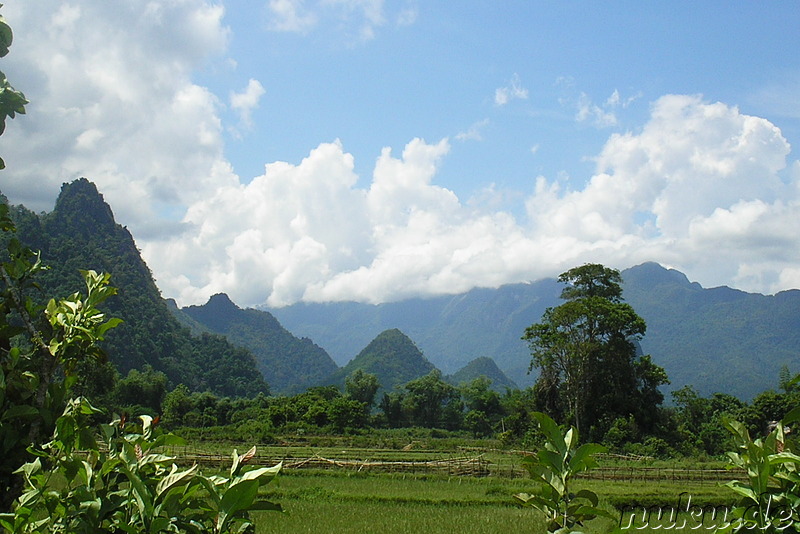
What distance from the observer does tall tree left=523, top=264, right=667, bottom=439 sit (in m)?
31.2

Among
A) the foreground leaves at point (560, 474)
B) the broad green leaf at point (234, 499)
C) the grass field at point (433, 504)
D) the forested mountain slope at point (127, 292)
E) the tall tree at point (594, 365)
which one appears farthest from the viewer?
the forested mountain slope at point (127, 292)

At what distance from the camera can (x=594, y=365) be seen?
3188 cm

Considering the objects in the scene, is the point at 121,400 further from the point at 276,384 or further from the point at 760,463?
the point at 276,384

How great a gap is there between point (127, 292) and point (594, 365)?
67.4 metres

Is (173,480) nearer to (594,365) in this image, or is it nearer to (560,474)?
(560,474)

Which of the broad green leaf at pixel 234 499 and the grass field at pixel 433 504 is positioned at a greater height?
the broad green leaf at pixel 234 499

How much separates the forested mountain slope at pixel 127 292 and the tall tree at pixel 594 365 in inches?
2114

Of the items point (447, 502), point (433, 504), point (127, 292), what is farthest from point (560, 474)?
point (127, 292)

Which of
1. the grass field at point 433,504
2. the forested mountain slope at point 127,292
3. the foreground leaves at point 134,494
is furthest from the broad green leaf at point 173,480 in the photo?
the forested mountain slope at point 127,292

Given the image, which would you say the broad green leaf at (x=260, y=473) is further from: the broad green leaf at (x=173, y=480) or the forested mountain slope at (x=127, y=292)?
the forested mountain slope at (x=127, y=292)

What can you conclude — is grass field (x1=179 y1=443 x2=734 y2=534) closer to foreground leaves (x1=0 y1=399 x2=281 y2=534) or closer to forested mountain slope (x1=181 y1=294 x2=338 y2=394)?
foreground leaves (x1=0 y1=399 x2=281 y2=534)

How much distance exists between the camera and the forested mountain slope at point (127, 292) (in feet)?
227

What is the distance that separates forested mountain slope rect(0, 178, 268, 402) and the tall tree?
53.7 m

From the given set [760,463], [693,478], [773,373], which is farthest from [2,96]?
[773,373]
